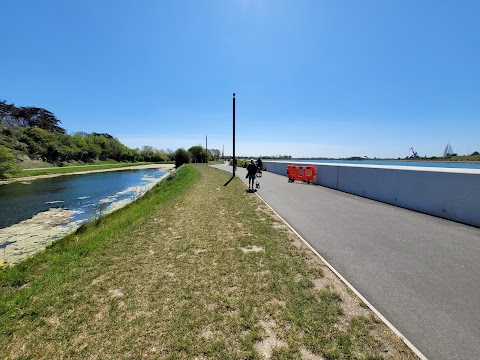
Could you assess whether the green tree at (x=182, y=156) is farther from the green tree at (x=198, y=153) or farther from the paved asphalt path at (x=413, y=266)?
the paved asphalt path at (x=413, y=266)

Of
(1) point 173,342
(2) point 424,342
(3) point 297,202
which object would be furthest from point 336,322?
(3) point 297,202

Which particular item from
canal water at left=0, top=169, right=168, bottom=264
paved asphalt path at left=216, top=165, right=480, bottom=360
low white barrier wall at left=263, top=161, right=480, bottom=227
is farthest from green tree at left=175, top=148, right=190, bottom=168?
paved asphalt path at left=216, top=165, right=480, bottom=360

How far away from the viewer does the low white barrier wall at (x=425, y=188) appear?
6.61 m

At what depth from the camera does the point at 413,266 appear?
13.8 feet

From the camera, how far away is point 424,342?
2504 millimetres

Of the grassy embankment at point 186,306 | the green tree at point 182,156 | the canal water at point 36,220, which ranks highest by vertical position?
the green tree at point 182,156

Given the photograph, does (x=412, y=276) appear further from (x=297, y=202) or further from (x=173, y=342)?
(x=297, y=202)

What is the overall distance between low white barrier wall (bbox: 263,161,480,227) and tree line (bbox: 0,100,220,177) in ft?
161

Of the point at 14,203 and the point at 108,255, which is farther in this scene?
the point at 14,203

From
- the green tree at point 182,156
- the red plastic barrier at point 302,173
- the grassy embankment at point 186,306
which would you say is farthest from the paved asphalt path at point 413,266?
the green tree at point 182,156

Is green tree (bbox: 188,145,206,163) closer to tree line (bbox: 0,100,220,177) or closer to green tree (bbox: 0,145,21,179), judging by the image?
tree line (bbox: 0,100,220,177)

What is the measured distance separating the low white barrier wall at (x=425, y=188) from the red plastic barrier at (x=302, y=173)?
391 cm

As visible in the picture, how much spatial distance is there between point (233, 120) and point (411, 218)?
17384mm

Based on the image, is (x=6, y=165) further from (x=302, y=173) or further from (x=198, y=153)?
(x=302, y=173)
